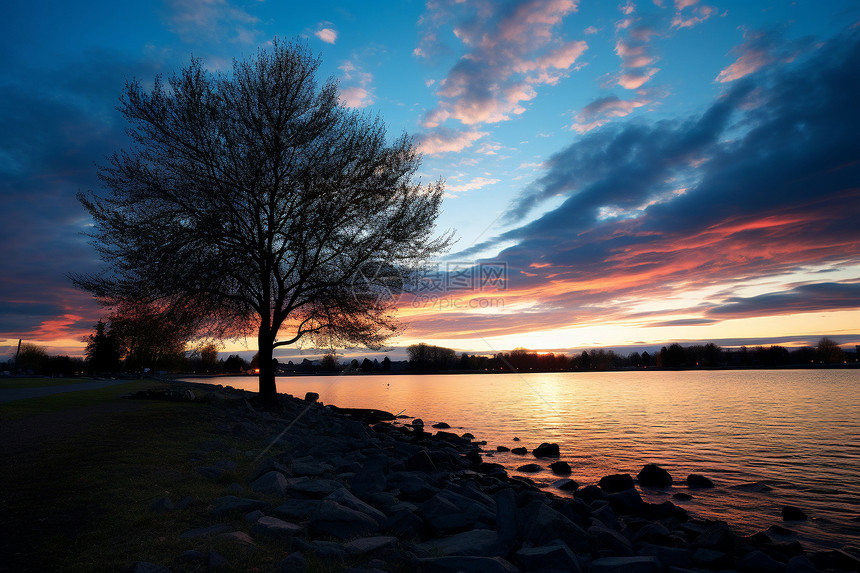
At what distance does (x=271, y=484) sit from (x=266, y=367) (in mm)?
14235

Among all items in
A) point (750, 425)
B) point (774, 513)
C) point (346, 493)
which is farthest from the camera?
point (750, 425)

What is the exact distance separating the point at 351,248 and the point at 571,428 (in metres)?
20.3

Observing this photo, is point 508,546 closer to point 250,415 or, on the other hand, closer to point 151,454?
point 151,454

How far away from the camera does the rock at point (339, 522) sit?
22.5ft

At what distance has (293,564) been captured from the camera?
18.1 feet

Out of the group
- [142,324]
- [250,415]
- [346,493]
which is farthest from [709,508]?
[142,324]

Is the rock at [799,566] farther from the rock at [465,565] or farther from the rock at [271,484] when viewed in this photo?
the rock at [271,484]

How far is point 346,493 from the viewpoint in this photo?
26.9ft

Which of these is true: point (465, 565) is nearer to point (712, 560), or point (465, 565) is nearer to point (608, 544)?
point (608, 544)

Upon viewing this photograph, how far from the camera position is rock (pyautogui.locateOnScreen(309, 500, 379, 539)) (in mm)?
6863

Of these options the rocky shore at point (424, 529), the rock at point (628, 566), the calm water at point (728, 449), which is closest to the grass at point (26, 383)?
the calm water at point (728, 449)

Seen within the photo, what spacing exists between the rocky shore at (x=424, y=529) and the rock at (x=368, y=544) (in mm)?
17

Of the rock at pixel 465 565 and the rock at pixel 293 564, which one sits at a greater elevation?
the rock at pixel 293 564

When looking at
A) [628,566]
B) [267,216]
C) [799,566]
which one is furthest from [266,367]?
[799,566]
